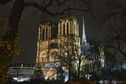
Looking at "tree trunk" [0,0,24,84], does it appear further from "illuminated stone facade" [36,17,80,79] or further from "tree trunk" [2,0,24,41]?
"illuminated stone facade" [36,17,80,79]

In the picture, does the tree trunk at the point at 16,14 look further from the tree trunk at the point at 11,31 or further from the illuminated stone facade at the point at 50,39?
the illuminated stone facade at the point at 50,39

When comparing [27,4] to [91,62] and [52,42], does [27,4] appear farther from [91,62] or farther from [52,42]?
[52,42]

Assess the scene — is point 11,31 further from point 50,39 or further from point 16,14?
point 50,39

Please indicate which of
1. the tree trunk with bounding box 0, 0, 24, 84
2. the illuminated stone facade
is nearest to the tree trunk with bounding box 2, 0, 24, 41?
the tree trunk with bounding box 0, 0, 24, 84

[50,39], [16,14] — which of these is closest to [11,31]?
[16,14]

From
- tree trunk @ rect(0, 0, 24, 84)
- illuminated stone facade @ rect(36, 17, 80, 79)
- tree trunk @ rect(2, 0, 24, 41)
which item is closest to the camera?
A: tree trunk @ rect(0, 0, 24, 84)

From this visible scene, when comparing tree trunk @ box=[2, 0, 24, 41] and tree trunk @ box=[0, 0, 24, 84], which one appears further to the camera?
tree trunk @ box=[2, 0, 24, 41]

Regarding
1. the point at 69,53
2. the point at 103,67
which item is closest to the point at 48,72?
the point at 103,67

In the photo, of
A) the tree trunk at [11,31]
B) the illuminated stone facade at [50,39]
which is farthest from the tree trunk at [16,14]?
the illuminated stone facade at [50,39]

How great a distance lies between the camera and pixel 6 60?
13852 mm

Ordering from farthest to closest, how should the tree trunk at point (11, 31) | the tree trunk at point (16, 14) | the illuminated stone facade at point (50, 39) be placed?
the illuminated stone facade at point (50, 39) → the tree trunk at point (16, 14) → the tree trunk at point (11, 31)

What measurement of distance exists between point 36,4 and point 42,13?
886 mm

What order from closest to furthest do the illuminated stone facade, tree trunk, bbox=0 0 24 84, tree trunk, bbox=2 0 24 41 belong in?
tree trunk, bbox=0 0 24 84, tree trunk, bbox=2 0 24 41, the illuminated stone facade

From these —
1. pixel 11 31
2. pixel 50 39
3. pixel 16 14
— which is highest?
pixel 50 39
